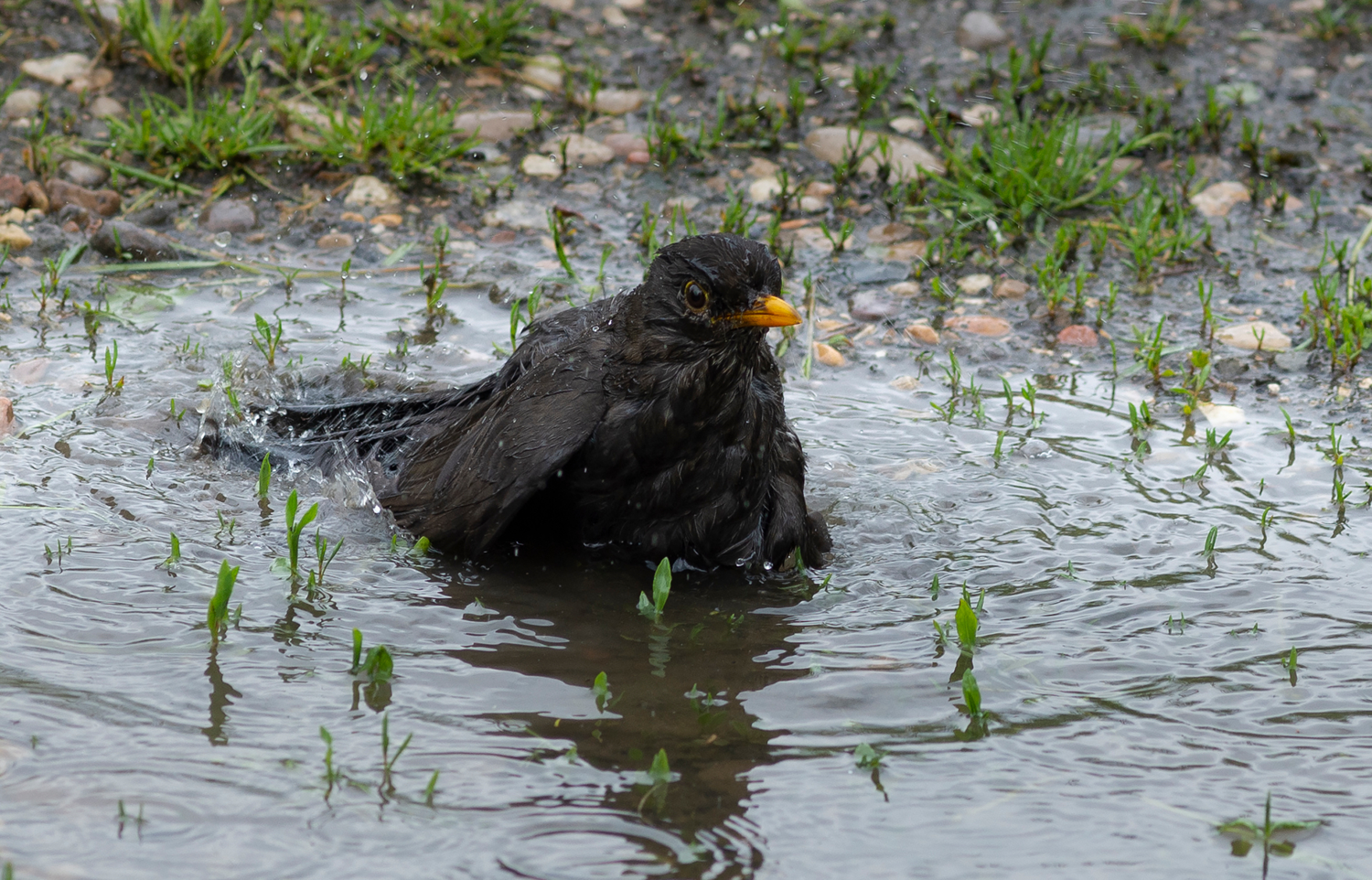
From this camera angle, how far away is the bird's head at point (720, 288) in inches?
167

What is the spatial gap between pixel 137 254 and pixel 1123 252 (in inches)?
193

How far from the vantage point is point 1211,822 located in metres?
3.23

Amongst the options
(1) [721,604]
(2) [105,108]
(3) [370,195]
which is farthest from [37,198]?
(1) [721,604]

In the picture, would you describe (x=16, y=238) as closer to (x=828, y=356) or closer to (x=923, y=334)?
(x=828, y=356)

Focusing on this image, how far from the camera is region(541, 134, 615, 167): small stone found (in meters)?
7.83

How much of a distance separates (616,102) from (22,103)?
129 inches

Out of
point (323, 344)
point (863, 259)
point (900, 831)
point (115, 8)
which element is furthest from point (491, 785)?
point (115, 8)

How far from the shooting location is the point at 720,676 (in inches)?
153

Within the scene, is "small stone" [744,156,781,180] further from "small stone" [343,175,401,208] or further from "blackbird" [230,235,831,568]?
"blackbird" [230,235,831,568]

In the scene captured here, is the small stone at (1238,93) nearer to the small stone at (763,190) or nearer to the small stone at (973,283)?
the small stone at (973,283)

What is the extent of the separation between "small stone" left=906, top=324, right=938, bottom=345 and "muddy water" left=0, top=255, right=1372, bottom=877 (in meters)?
0.84

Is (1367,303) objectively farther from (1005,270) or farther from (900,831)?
(900,831)

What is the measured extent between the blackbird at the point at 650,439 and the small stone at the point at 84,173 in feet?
11.4

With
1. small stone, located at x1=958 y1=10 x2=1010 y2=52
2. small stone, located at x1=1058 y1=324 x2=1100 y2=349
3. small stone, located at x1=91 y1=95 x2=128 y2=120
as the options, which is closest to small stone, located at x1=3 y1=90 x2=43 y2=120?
small stone, located at x1=91 y1=95 x2=128 y2=120
